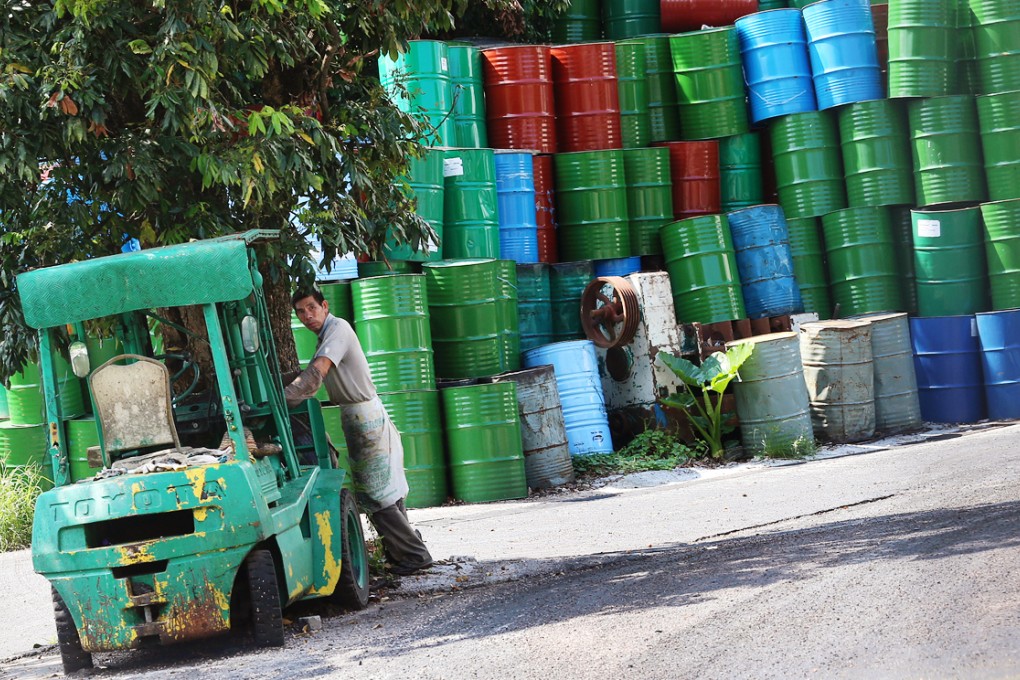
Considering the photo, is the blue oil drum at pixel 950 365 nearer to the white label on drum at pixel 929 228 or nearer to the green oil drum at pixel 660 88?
the white label on drum at pixel 929 228

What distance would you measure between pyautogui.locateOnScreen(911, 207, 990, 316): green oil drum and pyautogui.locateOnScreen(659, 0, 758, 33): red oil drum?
12.1ft

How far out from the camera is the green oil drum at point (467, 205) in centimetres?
1270

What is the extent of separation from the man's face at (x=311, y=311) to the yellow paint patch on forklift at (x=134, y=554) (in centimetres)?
215

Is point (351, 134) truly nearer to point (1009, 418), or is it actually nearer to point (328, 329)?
point (328, 329)

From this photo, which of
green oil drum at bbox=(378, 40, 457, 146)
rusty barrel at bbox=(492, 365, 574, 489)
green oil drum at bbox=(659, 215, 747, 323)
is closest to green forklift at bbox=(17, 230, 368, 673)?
rusty barrel at bbox=(492, 365, 574, 489)

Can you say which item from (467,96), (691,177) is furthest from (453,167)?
(691,177)

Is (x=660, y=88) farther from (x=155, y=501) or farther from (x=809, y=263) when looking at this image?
(x=155, y=501)

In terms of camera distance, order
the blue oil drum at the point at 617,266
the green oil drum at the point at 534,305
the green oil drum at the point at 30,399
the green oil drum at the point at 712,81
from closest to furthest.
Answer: the green oil drum at the point at 30,399
the green oil drum at the point at 534,305
the blue oil drum at the point at 617,266
the green oil drum at the point at 712,81

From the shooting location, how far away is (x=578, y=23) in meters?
16.6

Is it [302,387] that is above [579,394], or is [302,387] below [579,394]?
above

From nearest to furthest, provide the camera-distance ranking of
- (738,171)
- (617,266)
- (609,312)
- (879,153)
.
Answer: (609,312) → (617,266) → (879,153) → (738,171)

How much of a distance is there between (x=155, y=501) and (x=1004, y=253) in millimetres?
10082

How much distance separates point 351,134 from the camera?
7902mm

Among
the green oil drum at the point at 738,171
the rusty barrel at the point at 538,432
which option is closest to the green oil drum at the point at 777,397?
the rusty barrel at the point at 538,432
